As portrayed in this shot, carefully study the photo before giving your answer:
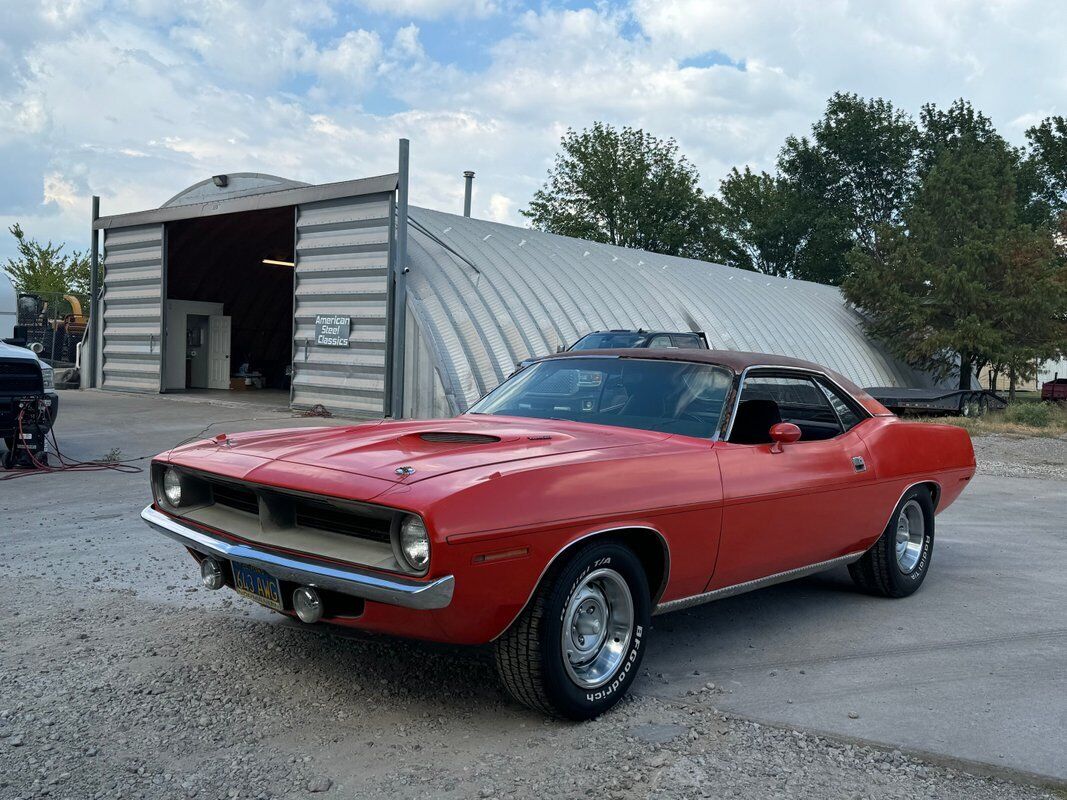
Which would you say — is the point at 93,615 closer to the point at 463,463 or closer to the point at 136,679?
the point at 136,679

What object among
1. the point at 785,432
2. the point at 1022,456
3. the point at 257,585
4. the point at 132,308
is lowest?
the point at 1022,456

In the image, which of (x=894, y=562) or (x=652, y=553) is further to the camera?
(x=894, y=562)

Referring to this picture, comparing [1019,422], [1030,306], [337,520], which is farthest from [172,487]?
[1030,306]

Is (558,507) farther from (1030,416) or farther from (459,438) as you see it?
(1030,416)

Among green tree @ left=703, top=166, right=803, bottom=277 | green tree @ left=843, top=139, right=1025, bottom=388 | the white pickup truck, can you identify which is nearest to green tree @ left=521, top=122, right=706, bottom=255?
green tree @ left=703, top=166, right=803, bottom=277

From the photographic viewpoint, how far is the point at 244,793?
2932 mm

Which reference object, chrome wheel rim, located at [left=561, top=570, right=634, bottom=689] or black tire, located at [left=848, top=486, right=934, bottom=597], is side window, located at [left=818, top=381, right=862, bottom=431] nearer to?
black tire, located at [left=848, top=486, right=934, bottom=597]

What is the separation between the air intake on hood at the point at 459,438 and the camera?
405 cm

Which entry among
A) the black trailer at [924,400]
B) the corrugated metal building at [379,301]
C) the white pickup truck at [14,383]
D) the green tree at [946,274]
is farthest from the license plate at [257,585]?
the green tree at [946,274]

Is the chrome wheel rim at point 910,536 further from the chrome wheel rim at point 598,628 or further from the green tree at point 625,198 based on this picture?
the green tree at point 625,198

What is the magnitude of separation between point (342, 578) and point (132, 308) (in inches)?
873

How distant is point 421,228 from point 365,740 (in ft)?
53.6

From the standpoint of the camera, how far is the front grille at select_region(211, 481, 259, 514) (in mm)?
3900

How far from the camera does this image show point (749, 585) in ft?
14.6
